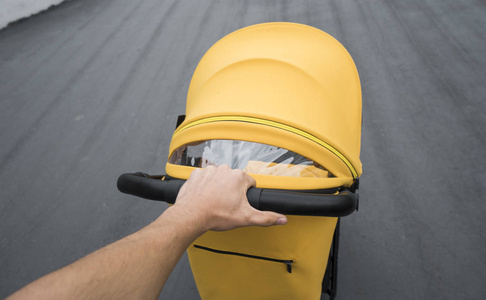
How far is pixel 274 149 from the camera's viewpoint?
1.12 meters

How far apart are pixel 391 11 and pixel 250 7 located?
190cm

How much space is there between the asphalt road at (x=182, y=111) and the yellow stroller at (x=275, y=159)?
0.87 meters

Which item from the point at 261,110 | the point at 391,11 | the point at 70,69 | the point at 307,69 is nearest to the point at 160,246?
the point at 261,110

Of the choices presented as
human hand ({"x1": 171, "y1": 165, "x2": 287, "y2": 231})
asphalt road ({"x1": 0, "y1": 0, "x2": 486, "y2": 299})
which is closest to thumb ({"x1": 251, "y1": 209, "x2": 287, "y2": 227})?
human hand ({"x1": 171, "y1": 165, "x2": 287, "y2": 231})

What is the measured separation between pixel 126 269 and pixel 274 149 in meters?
0.66

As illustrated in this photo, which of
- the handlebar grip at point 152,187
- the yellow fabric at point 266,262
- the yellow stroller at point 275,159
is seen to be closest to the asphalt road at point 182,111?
the yellow fabric at point 266,262

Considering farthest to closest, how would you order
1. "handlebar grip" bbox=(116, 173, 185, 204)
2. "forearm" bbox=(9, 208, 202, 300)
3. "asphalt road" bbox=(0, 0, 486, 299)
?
"asphalt road" bbox=(0, 0, 486, 299) < "handlebar grip" bbox=(116, 173, 185, 204) < "forearm" bbox=(9, 208, 202, 300)

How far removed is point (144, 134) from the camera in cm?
290

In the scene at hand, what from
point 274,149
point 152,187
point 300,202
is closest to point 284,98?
point 274,149

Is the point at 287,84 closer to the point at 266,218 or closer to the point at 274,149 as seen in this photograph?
the point at 274,149

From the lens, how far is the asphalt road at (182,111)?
1.90 metres

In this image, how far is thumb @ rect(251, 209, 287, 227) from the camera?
2.78 feet

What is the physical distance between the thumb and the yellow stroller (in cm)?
2

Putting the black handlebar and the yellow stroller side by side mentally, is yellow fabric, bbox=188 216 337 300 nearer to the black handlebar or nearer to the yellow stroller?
the yellow stroller
